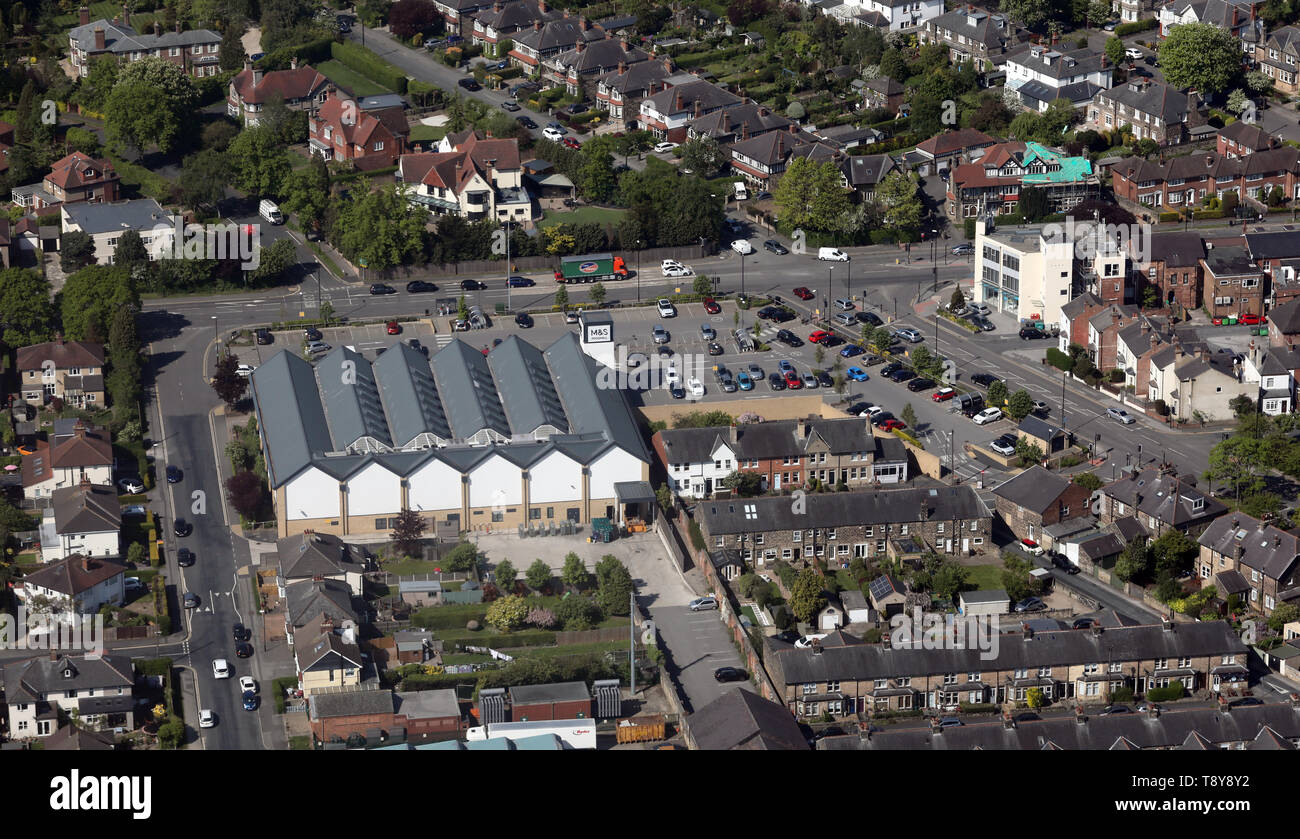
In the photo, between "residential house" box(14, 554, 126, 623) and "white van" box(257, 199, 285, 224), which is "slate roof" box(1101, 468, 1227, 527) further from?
"white van" box(257, 199, 285, 224)

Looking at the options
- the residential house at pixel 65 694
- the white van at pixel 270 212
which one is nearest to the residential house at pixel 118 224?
the white van at pixel 270 212

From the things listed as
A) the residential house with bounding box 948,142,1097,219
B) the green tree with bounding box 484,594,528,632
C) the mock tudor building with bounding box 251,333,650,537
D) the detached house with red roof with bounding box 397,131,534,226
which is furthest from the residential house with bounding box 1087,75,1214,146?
the green tree with bounding box 484,594,528,632

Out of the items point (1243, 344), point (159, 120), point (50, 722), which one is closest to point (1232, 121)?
point (1243, 344)

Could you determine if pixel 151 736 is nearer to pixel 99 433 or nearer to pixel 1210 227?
pixel 99 433

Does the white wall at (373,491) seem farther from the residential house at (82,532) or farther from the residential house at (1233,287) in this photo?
the residential house at (1233,287)

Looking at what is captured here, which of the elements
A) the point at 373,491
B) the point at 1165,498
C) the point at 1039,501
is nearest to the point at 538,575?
the point at 373,491

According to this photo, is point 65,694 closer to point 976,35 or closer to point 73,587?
point 73,587
